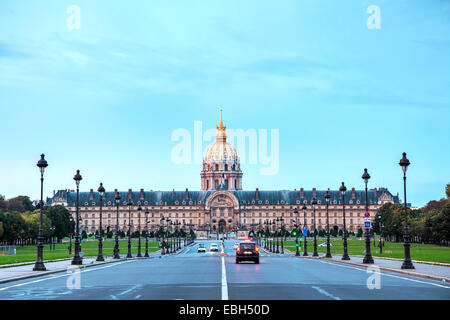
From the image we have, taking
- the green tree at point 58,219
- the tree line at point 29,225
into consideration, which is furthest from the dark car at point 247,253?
the green tree at point 58,219

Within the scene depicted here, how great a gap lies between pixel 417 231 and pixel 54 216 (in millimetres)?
69105

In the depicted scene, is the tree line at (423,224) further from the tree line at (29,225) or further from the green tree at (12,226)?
the tree line at (29,225)

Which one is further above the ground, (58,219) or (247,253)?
(58,219)

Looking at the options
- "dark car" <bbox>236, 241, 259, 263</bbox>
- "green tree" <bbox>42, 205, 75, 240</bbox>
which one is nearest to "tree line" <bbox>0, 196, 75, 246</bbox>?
"green tree" <bbox>42, 205, 75, 240</bbox>

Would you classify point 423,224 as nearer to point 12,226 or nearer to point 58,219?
point 12,226

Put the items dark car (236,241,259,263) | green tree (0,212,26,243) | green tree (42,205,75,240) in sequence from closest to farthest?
dark car (236,241,259,263), green tree (0,212,26,243), green tree (42,205,75,240)

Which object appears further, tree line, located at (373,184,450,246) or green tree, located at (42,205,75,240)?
green tree, located at (42,205,75,240)

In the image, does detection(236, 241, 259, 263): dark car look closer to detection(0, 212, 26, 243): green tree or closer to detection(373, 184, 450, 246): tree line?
detection(373, 184, 450, 246): tree line

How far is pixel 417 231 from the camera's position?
4742 inches

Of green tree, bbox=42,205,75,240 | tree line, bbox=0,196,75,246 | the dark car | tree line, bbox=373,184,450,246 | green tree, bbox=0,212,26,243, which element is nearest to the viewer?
the dark car

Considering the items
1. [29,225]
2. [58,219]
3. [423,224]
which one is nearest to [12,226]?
[29,225]

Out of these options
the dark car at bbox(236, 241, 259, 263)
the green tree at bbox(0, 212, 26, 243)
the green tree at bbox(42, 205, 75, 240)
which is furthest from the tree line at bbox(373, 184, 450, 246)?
the green tree at bbox(42, 205, 75, 240)
